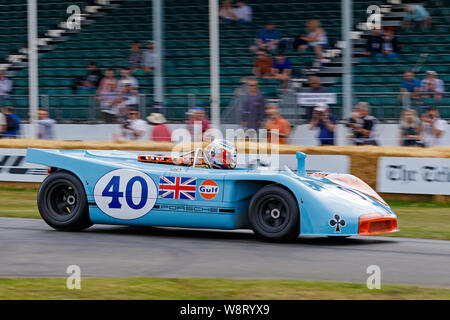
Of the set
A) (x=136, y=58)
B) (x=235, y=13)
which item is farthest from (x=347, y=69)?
(x=136, y=58)

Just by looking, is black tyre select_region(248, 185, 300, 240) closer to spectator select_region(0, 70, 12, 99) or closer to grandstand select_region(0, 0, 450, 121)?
grandstand select_region(0, 0, 450, 121)

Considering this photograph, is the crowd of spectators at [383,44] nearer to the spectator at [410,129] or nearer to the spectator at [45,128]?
the spectator at [410,129]

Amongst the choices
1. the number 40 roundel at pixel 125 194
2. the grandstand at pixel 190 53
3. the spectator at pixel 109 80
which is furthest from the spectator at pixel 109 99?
the number 40 roundel at pixel 125 194

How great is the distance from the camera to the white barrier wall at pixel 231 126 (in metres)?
14.4

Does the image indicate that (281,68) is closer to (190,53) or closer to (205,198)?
(190,53)

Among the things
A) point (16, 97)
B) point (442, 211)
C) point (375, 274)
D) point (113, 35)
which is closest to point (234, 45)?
point (113, 35)

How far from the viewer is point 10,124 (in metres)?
16.7

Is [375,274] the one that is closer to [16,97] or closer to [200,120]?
[200,120]

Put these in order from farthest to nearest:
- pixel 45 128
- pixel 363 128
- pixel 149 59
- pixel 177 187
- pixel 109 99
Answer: pixel 149 59
pixel 109 99
pixel 45 128
pixel 363 128
pixel 177 187

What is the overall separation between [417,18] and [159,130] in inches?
254

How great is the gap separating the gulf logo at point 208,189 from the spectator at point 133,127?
6.81m

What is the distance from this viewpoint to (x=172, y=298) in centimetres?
594

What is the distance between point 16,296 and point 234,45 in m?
14.0

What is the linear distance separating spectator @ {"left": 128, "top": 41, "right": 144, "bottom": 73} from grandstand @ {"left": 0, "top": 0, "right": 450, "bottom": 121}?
0.18m
